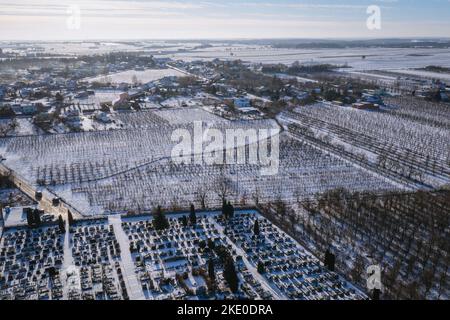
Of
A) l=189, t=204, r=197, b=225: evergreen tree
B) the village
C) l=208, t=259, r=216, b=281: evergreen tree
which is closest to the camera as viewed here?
l=208, t=259, r=216, b=281: evergreen tree

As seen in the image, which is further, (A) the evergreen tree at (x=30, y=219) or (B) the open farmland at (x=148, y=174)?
(B) the open farmland at (x=148, y=174)

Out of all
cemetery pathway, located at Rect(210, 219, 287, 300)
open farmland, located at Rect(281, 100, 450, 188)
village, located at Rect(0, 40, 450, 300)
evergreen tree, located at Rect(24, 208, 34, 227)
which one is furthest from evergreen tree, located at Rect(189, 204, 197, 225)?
open farmland, located at Rect(281, 100, 450, 188)

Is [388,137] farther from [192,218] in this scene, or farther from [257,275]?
[257,275]

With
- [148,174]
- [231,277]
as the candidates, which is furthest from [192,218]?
[148,174]

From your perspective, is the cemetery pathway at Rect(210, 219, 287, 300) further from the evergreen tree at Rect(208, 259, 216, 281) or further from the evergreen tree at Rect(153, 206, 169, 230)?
the evergreen tree at Rect(153, 206, 169, 230)

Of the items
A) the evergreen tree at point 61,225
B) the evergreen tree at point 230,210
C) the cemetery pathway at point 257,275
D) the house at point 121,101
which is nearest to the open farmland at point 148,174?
the evergreen tree at point 230,210

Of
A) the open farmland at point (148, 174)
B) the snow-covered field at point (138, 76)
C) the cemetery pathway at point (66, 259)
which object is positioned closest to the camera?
the cemetery pathway at point (66, 259)

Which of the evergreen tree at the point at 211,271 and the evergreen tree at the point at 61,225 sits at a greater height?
the evergreen tree at the point at 61,225

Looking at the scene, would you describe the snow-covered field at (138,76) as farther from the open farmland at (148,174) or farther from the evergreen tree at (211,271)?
the evergreen tree at (211,271)
